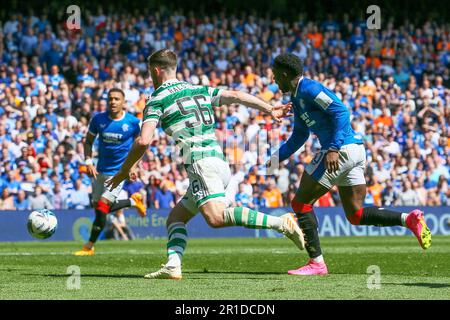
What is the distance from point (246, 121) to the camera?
2733cm

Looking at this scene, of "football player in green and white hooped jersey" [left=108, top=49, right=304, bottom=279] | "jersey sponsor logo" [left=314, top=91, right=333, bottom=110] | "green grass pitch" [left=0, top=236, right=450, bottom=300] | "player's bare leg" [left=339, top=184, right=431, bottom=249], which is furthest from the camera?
"player's bare leg" [left=339, top=184, right=431, bottom=249]

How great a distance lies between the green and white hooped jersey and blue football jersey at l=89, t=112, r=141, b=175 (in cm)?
652

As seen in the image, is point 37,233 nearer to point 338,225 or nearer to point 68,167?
point 68,167

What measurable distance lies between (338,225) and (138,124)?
10.6 m

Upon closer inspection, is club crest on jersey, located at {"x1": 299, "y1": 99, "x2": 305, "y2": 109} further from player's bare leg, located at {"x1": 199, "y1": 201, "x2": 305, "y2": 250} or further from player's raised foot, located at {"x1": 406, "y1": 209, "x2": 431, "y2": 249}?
player's raised foot, located at {"x1": 406, "y1": 209, "x2": 431, "y2": 249}

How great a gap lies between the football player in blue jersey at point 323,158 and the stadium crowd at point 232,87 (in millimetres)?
13518

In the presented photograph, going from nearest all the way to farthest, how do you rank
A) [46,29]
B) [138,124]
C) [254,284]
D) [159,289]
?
[159,289] < [254,284] < [138,124] < [46,29]

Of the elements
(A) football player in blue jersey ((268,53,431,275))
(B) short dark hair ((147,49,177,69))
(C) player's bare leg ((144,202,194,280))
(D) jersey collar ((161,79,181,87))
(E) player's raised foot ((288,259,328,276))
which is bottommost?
(E) player's raised foot ((288,259,328,276))

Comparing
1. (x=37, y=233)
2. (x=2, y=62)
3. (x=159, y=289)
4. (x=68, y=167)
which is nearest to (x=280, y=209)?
(x=68, y=167)

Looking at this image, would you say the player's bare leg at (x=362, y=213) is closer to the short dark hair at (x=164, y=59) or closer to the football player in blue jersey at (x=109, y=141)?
the short dark hair at (x=164, y=59)

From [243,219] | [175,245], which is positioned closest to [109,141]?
[175,245]

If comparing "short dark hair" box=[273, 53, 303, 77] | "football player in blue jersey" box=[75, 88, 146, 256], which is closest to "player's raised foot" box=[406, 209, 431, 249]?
"short dark hair" box=[273, 53, 303, 77]

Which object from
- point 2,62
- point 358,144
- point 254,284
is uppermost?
point 2,62

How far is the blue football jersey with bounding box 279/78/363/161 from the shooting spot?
11227mm
